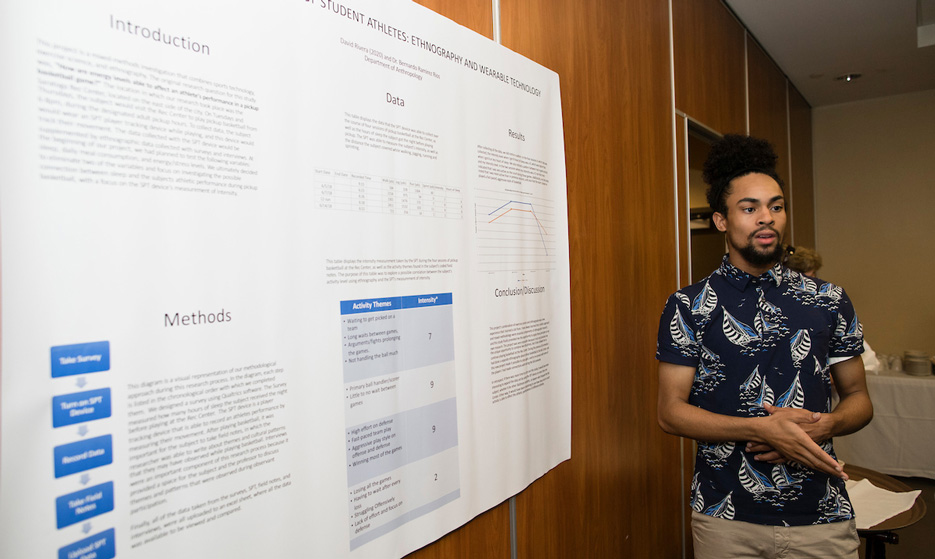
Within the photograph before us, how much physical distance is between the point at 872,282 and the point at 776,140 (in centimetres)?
235

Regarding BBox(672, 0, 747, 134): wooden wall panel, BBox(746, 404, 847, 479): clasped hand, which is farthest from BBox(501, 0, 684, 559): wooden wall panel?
BBox(746, 404, 847, 479): clasped hand

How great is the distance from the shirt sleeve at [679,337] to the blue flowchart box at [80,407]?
1456 millimetres

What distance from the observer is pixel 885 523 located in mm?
1907

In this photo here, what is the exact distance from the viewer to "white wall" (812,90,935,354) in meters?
5.54

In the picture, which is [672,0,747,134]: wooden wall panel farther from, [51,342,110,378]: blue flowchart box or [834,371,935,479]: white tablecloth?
[51,342,110,378]: blue flowchart box

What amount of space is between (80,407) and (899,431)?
17.2 ft

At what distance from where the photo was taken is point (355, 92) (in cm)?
113

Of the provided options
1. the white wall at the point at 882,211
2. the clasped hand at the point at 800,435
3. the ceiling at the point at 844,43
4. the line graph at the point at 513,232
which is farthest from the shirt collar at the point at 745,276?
the white wall at the point at 882,211

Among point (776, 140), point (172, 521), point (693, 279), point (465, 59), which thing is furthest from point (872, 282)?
point (172, 521)

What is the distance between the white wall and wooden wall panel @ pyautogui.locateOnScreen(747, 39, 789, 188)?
1474 millimetres

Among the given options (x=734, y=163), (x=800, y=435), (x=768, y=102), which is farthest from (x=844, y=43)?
(x=800, y=435)

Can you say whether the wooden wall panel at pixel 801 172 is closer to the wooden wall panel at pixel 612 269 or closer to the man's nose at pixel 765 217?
the wooden wall panel at pixel 612 269

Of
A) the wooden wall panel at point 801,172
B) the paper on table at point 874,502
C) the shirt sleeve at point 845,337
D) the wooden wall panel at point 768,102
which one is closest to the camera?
the shirt sleeve at point 845,337

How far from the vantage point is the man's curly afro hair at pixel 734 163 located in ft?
5.97
